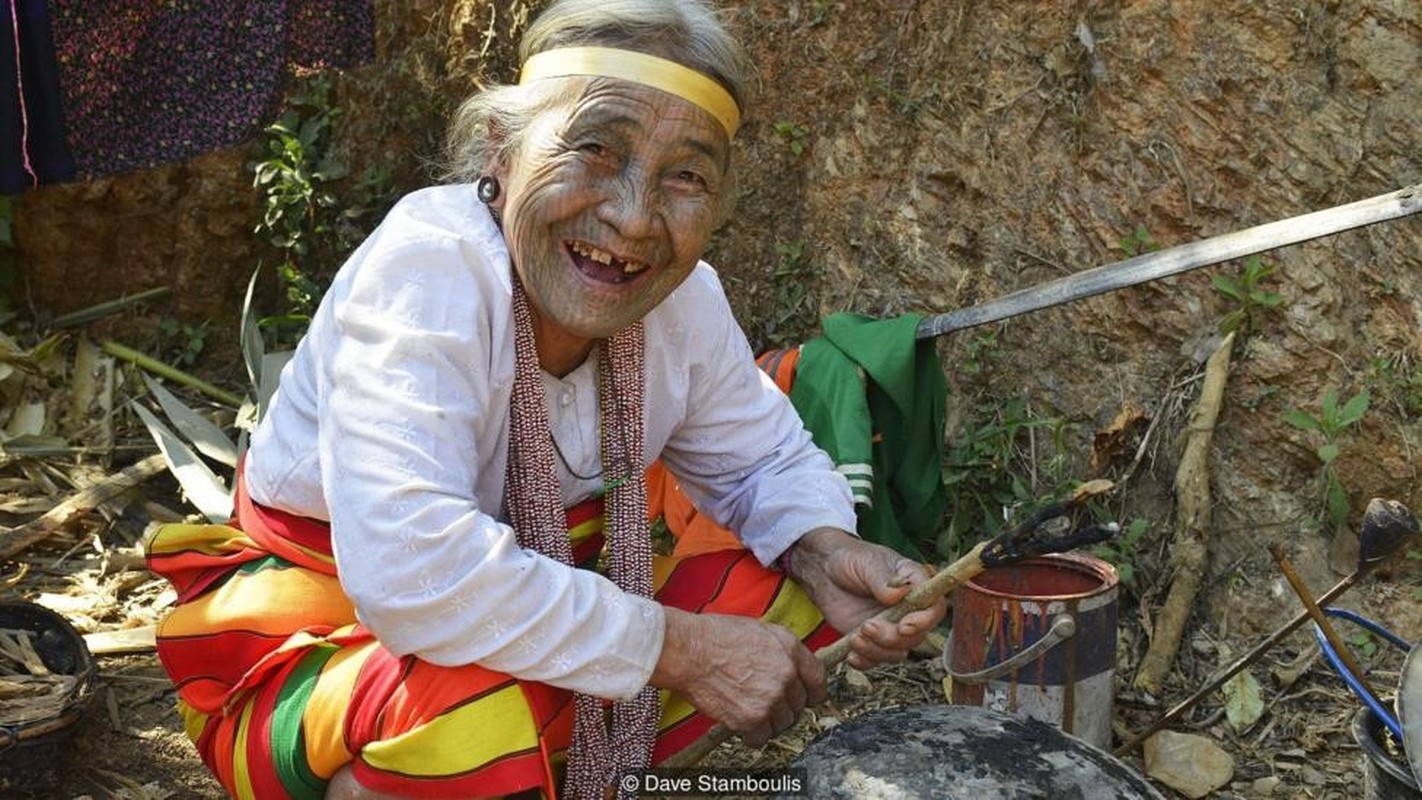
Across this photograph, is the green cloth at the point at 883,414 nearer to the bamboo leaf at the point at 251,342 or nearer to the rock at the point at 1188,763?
the rock at the point at 1188,763

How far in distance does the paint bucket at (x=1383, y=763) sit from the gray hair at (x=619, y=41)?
145 cm

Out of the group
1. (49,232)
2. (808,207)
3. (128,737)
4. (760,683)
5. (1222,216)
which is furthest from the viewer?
(49,232)

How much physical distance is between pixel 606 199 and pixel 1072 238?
192 centimetres

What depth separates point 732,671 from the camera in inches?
87.4

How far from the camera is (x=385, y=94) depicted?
449 cm

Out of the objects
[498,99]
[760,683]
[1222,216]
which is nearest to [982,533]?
[1222,216]

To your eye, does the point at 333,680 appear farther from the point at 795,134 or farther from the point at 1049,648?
the point at 795,134

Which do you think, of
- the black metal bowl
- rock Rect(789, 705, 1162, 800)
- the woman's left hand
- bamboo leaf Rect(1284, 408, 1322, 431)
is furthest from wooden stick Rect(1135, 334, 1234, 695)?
the black metal bowl

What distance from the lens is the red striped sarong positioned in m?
2.08

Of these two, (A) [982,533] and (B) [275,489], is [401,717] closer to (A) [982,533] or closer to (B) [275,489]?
(B) [275,489]

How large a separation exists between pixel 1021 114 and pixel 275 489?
236 centimetres

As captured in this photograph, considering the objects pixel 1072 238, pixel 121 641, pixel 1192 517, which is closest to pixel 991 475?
pixel 1192 517

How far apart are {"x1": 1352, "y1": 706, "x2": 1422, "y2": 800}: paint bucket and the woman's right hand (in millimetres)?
921

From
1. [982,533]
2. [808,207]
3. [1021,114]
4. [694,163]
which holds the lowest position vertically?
[982,533]
